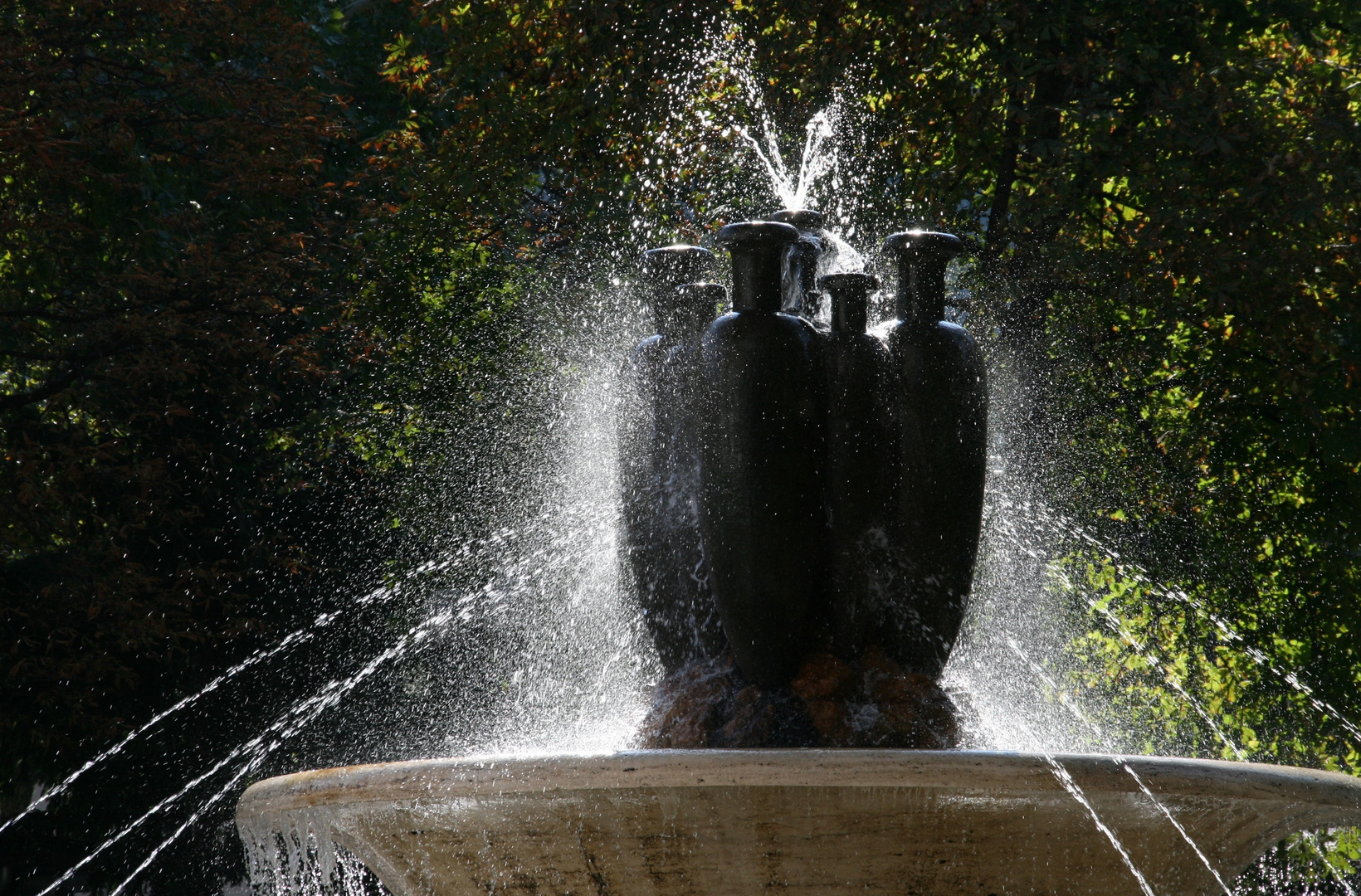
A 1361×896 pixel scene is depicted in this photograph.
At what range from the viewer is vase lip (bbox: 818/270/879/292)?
9.55 ft

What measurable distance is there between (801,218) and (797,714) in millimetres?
1635

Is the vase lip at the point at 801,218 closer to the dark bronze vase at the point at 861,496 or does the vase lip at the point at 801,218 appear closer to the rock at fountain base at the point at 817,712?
the dark bronze vase at the point at 861,496

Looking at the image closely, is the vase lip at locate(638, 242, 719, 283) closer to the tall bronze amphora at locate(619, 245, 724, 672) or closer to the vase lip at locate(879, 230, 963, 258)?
the tall bronze amphora at locate(619, 245, 724, 672)

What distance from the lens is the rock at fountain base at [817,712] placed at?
2.57 meters

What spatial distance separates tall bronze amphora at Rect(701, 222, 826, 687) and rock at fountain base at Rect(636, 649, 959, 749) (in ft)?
0.25

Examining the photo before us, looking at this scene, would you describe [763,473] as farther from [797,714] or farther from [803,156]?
[803,156]

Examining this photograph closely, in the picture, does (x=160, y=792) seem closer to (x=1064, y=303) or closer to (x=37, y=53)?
(x=37, y=53)

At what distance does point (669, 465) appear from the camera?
3.08 metres

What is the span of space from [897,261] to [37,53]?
5209mm

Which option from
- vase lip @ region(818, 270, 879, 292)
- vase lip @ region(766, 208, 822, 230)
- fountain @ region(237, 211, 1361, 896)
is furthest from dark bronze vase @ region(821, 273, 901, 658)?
vase lip @ region(766, 208, 822, 230)

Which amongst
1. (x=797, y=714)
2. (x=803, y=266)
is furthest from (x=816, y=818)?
(x=803, y=266)

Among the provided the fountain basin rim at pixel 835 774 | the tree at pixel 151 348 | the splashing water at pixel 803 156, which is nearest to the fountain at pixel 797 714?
the fountain basin rim at pixel 835 774

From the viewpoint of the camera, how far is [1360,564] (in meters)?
5.86

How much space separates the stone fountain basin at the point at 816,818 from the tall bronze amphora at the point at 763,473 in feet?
2.71
